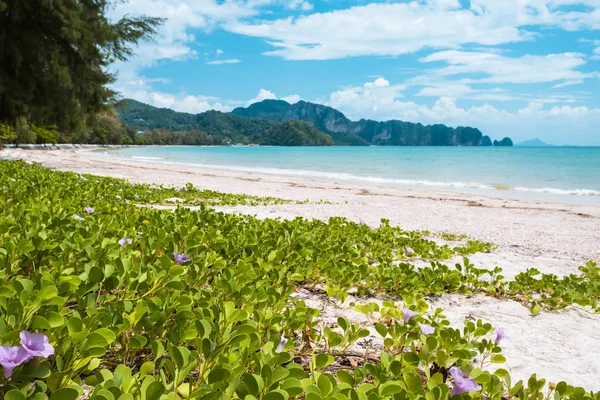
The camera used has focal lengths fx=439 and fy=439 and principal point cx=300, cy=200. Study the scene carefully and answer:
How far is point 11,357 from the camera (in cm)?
134

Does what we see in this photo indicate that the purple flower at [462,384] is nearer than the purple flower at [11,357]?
No

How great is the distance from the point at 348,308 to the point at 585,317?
7.45 feet

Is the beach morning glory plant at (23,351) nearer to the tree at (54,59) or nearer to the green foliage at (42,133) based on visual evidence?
the tree at (54,59)

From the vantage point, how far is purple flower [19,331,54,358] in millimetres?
1366

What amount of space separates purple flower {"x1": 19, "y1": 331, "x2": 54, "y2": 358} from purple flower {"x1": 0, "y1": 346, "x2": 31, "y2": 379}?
0.06 feet

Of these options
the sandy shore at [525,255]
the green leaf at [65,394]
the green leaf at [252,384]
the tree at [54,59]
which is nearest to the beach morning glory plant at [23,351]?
the green leaf at [65,394]

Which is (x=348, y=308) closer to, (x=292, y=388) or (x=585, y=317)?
(x=292, y=388)

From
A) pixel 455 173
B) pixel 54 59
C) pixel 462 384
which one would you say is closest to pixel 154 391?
pixel 462 384

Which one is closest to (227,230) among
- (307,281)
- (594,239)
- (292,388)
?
(307,281)

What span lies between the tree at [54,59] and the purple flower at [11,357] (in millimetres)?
20100

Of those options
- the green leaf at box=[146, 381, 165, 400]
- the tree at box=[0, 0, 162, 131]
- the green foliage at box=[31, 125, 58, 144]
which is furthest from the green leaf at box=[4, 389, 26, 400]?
the green foliage at box=[31, 125, 58, 144]

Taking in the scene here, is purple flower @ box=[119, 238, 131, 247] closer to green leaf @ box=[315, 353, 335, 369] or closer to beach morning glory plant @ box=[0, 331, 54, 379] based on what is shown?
beach morning glory plant @ box=[0, 331, 54, 379]

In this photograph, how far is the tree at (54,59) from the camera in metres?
18.5

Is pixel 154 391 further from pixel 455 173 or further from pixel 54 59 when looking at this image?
pixel 455 173
